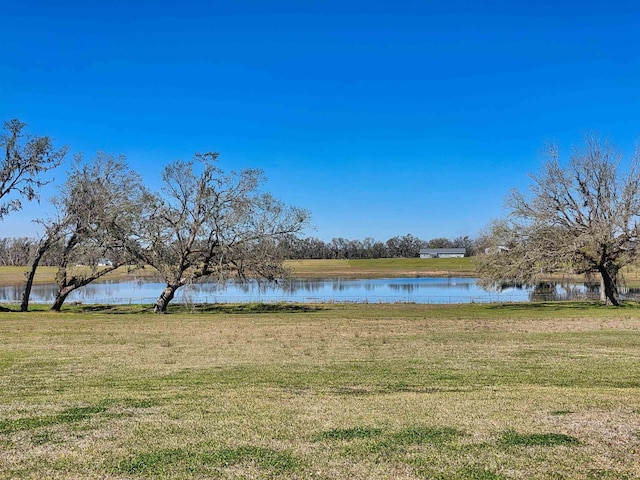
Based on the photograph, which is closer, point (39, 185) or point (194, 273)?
point (39, 185)

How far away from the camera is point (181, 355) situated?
13.4 meters

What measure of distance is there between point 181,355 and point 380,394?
652 cm

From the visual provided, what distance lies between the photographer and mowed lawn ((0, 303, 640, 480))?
16.4 feet

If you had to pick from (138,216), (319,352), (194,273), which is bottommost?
(319,352)

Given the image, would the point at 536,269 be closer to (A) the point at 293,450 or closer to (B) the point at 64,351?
(B) the point at 64,351

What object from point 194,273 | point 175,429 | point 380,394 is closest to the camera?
point 175,429

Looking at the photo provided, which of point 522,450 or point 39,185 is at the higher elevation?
point 39,185

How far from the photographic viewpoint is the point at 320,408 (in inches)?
289

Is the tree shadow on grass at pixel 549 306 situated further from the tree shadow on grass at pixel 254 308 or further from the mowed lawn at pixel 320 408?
the mowed lawn at pixel 320 408

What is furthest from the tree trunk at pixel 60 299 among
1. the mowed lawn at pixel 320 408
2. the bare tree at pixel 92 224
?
the mowed lawn at pixel 320 408

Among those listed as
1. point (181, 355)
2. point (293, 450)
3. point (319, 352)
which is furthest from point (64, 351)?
point (293, 450)

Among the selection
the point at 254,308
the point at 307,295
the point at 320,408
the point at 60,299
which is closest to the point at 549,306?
the point at 254,308

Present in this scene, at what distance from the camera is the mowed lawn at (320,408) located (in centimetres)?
498

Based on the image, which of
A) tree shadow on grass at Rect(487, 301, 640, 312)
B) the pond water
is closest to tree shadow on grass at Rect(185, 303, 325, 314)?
the pond water
